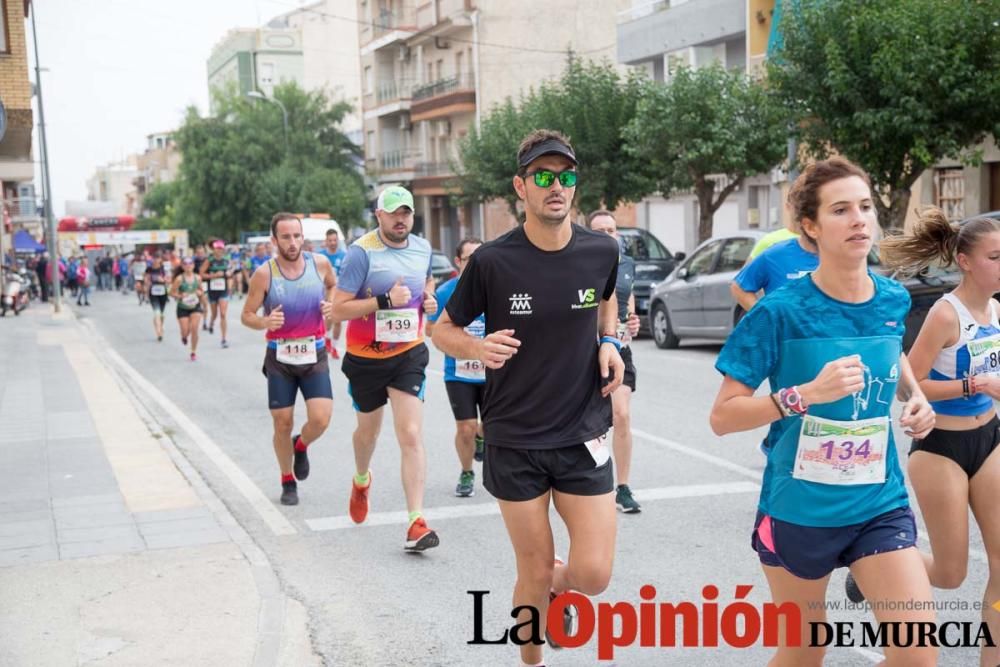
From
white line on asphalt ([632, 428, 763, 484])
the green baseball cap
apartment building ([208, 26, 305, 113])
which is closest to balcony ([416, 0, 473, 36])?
Answer: apartment building ([208, 26, 305, 113])

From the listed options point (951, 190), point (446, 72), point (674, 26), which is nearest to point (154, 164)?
point (446, 72)

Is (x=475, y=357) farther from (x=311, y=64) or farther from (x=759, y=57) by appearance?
(x=311, y=64)

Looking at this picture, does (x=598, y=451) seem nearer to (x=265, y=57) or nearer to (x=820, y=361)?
(x=820, y=361)

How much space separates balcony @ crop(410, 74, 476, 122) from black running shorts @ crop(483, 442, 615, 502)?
155 ft

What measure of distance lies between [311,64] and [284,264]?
79.8 metres

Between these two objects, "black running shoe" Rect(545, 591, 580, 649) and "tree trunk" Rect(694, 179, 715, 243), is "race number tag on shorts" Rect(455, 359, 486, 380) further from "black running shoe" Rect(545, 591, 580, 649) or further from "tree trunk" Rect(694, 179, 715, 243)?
"tree trunk" Rect(694, 179, 715, 243)

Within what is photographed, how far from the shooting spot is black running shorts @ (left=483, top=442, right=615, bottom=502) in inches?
174

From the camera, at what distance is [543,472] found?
4441 mm

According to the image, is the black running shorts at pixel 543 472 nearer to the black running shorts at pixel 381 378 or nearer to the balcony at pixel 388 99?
the black running shorts at pixel 381 378

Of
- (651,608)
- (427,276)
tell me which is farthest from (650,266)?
(651,608)

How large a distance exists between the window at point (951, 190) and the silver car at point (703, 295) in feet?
28.8

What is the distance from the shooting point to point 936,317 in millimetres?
4402

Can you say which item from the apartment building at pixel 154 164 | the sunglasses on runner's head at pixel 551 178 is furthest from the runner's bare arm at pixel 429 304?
the apartment building at pixel 154 164

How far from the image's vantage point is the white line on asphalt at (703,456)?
27.8 feet
